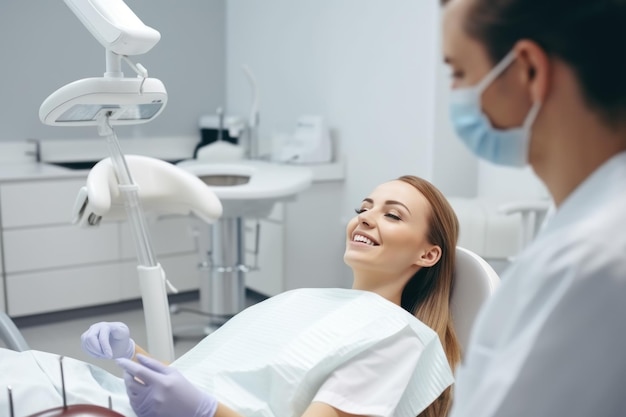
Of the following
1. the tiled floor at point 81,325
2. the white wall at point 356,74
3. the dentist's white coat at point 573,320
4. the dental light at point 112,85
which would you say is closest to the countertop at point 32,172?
the tiled floor at point 81,325

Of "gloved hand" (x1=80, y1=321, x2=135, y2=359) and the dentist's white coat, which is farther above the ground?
the dentist's white coat

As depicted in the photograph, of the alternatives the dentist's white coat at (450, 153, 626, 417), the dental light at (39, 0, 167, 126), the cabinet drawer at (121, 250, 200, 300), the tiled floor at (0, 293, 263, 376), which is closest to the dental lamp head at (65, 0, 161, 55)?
the dental light at (39, 0, 167, 126)

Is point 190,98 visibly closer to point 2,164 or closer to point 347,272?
point 2,164

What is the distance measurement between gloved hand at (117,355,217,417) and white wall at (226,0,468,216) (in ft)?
7.26

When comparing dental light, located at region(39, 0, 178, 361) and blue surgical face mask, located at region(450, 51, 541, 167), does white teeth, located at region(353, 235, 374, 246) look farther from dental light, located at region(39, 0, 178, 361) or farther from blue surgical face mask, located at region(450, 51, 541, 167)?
blue surgical face mask, located at region(450, 51, 541, 167)

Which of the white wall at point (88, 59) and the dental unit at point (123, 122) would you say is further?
the white wall at point (88, 59)

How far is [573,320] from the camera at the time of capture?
2.10ft

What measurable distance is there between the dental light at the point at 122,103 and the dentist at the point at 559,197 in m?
0.88

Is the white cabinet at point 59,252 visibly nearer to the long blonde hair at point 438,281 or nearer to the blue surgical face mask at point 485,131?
the long blonde hair at point 438,281

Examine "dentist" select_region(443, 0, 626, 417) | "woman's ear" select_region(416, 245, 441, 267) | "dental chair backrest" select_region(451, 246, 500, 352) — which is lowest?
"dental chair backrest" select_region(451, 246, 500, 352)

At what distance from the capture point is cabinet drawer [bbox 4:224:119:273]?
3.25m

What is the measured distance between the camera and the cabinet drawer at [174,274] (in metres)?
3.59

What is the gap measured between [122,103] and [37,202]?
1.93 m

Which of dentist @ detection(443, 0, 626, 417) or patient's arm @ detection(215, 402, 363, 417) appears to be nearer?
dentist @ detection(443, 0, 626, 417)
